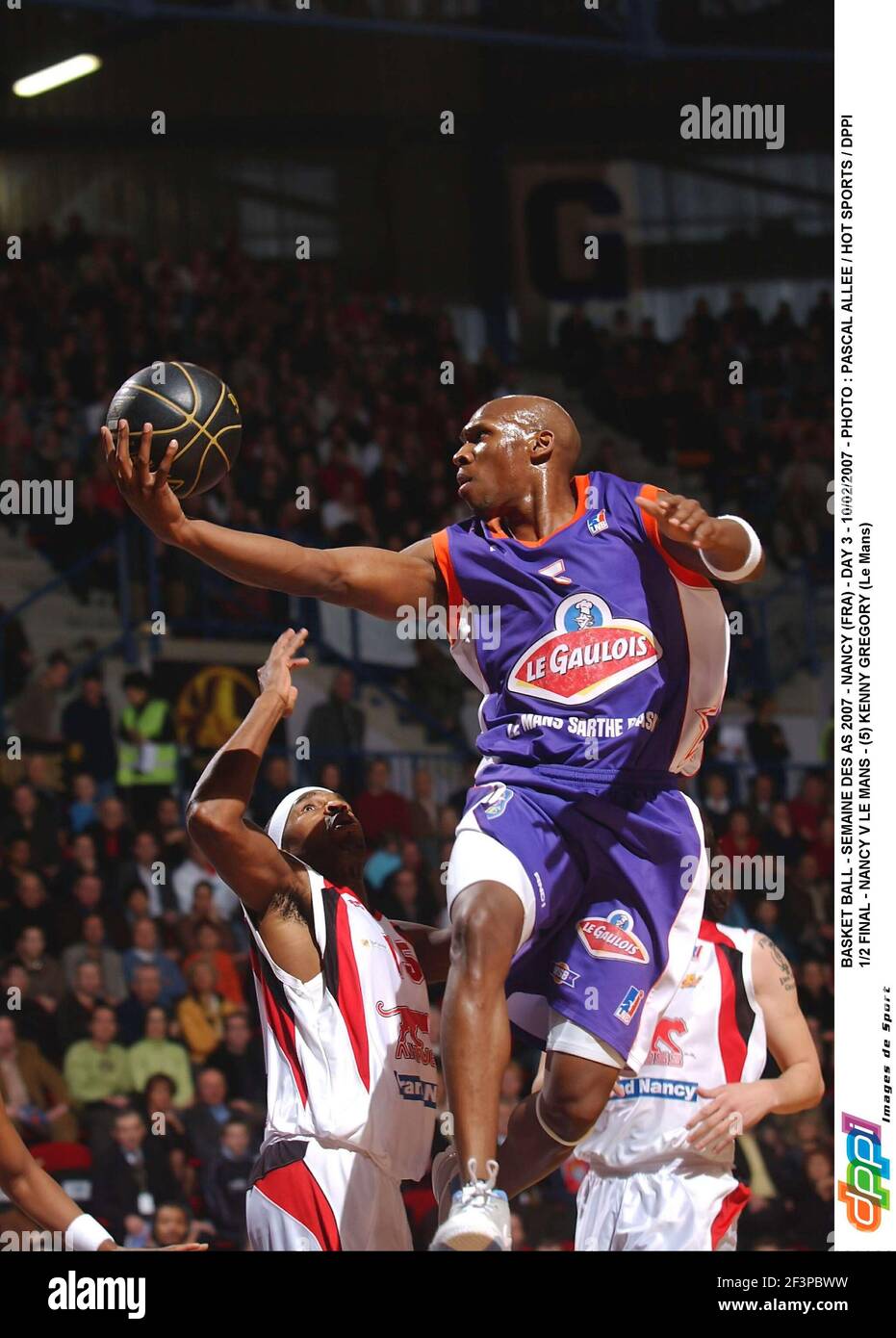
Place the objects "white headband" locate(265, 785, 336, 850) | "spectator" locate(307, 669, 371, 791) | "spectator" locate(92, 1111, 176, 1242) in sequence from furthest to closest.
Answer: "spectator" locate(307, 669, 371, 791) < "spectator" locate(92, 1111, 176, 1242) < "white headband" locate(265, 785, 336, 850)

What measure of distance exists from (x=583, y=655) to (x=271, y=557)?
89 cm

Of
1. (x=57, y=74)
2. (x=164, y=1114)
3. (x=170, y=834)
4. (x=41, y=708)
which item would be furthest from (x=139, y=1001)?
(x=57, y=74)

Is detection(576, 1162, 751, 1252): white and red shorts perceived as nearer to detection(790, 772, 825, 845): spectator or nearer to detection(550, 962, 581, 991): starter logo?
detection(550, 962, 581, 991): starter logo

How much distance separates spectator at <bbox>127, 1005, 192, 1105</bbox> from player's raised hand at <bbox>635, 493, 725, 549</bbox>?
5.76 metres

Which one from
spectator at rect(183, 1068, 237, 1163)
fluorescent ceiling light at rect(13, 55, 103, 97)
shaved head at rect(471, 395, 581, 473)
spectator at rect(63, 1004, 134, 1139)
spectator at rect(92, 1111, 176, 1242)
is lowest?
spectator at rect(92, 1111, 176, 1242)

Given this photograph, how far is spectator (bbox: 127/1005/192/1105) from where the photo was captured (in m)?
9.38

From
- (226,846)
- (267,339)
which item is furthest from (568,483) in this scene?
(267,339)

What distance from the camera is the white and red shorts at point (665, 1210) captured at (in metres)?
5.76

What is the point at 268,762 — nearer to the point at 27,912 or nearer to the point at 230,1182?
the point at 27,912

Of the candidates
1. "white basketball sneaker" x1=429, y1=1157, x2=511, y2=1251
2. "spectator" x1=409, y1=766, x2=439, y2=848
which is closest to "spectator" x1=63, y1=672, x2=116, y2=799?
"spectator" x1=409, y1=766, x2=439, y2=848

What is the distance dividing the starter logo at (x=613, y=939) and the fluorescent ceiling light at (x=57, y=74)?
43.8 ft

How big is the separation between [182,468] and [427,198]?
45.1ft

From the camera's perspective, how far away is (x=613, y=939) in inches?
191
